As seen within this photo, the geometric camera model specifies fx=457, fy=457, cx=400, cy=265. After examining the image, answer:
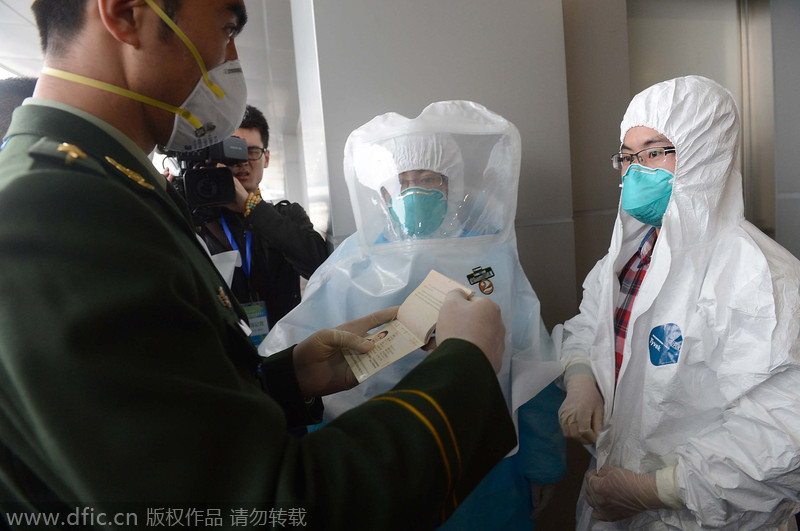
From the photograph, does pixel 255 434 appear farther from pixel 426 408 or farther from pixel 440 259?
pixel 440 259

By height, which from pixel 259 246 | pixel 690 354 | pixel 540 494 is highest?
pixel 259 246

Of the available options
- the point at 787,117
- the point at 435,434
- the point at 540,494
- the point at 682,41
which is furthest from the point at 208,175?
the point at 787,117

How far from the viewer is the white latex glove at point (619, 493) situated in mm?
1041

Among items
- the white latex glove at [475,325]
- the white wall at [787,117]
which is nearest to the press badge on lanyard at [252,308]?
the white latex glove at [475,325]

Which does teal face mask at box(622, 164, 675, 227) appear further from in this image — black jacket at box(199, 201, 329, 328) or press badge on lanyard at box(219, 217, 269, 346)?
press badge on lanyard at box(219, 217, 269, 346)

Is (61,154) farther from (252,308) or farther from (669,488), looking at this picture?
(669,488)

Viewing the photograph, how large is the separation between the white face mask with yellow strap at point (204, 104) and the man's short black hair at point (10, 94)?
95 cm

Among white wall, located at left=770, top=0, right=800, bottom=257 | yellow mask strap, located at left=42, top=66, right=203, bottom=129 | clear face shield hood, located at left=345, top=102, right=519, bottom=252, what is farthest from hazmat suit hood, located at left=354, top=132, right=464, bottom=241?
white wall, located at left=770, top=0, right=800, bottom=257

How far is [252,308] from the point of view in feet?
5.27

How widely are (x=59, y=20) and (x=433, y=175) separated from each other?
90cm

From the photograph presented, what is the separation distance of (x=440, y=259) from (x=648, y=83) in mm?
1601

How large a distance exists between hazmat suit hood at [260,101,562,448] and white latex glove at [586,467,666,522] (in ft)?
0.90

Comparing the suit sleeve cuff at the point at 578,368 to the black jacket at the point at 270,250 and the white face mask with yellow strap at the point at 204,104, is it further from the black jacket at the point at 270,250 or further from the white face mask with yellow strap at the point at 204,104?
the white face mask with yellow strap at the point at 204,104

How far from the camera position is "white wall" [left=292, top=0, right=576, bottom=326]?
1.47 m
